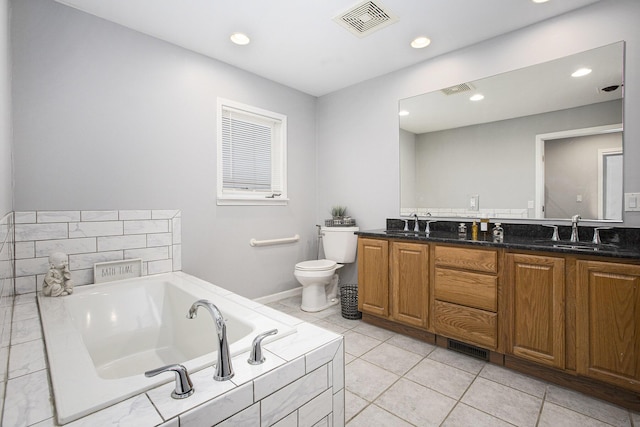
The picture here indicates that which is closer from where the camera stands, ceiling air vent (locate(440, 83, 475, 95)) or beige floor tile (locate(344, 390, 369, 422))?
beige floor tile (locate(344, 390, 369, 422))

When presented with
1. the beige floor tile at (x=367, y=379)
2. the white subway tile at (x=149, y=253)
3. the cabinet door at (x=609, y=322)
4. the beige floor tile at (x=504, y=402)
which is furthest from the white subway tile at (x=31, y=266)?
the cabinet door at (x=609, y=322)

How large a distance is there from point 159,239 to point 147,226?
15cm

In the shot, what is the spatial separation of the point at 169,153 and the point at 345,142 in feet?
6.19

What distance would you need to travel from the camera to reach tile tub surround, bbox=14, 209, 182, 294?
78.2 inches

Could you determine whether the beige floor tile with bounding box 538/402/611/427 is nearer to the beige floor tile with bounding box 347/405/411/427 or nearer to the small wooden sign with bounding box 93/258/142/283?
the beige floor tile with bounding box 347/405/411/427

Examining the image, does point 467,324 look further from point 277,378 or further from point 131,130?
point 131,130

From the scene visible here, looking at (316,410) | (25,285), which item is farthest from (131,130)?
(316,410)

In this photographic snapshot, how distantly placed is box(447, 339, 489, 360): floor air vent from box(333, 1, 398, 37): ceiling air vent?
8.12 ft

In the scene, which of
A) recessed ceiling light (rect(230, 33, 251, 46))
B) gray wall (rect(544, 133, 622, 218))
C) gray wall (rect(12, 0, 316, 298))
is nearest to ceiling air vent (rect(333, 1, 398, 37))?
recessed ceiling light (rect(230, 33, 251, 46))

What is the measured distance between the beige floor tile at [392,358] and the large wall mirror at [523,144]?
4.28 feet

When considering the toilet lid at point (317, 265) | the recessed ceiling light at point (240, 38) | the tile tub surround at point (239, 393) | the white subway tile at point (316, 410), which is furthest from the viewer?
the toilet lid at point (317, 265)

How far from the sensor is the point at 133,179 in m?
2.41

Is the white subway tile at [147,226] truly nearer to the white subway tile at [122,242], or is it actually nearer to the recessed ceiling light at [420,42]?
the white subway tile at [122,242]

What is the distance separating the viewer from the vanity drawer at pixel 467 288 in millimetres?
2033
